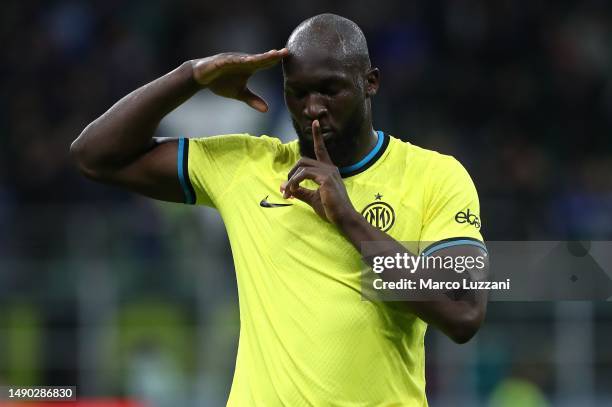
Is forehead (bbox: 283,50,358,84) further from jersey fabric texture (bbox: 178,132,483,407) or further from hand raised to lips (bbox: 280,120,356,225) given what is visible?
jersey fabric texture (bbox: 178,132,483,407)

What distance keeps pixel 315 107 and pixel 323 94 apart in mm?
61

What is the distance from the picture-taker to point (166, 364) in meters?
9.81

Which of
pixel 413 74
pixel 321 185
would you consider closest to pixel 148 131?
pixel 321 185

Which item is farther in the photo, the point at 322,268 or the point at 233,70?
the point at 233,70

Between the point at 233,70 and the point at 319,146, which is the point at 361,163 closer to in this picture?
the point at 319,146

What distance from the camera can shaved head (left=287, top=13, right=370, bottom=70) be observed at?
4.29 metres

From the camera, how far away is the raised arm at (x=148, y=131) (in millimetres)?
4469

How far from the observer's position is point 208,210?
11.1m

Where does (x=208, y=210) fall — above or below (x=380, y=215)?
above

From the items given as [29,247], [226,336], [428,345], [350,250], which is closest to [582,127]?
[428,345]

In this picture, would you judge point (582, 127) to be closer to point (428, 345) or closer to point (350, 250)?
point (428, 345)

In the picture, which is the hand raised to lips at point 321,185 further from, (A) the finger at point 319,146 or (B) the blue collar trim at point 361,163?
(B) the blue collar trim at point 361,163

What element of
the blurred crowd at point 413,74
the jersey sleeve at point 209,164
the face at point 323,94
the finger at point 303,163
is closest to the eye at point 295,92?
the face at point 323,94

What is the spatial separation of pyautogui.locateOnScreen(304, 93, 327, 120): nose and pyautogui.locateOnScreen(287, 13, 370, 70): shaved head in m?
0.16
